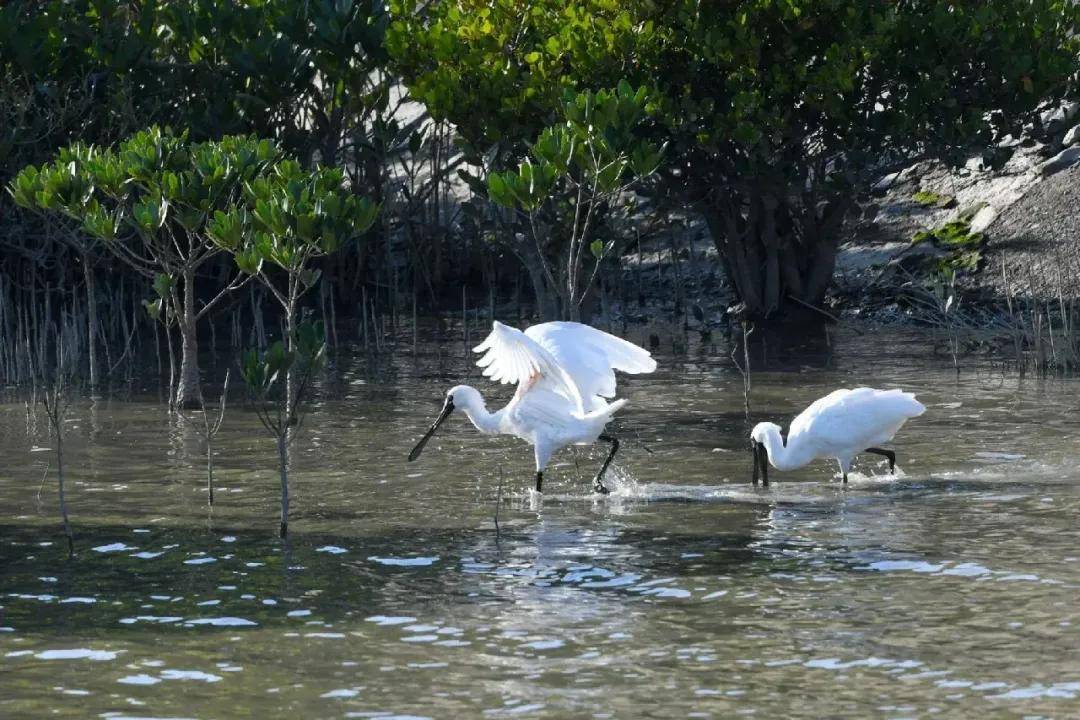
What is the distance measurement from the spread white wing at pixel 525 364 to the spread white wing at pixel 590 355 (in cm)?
13

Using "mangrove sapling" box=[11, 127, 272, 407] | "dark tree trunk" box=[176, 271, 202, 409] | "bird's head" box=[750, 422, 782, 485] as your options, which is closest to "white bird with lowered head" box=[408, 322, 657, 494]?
"bird's head" box=[750, 422, 782, 485]

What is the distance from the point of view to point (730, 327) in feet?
72.4

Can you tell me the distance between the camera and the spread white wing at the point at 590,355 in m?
11.9

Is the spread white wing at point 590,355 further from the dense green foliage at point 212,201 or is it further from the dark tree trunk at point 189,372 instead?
the dark tree trunk at point 189,372

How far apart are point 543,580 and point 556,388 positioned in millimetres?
3186

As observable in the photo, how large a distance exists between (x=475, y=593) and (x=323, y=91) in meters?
15.2

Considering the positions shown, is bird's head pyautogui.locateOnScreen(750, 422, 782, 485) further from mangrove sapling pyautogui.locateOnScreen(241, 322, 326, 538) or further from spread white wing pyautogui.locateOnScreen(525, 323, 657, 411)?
mangrove sapling pyautogui.locateOnScreen(241, 322, 326, 538)

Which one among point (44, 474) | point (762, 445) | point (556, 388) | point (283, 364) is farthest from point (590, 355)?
point (44, 474)

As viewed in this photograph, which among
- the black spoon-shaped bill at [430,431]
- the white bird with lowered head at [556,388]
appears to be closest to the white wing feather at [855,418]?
the white bird with lowered head at [556,388]

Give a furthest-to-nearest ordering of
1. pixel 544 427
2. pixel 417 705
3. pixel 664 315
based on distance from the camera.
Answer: pixel 664 315, pixel 544 427, pixel 417 705

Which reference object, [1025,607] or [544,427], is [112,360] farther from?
[1025,607]

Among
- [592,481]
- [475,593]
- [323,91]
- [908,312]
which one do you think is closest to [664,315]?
[908,312]

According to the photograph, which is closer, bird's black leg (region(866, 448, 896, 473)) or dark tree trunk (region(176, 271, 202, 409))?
bird's black leg (region(866, 448, 896, 473))

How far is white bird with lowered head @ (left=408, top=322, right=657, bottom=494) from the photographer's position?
11.6 metres
